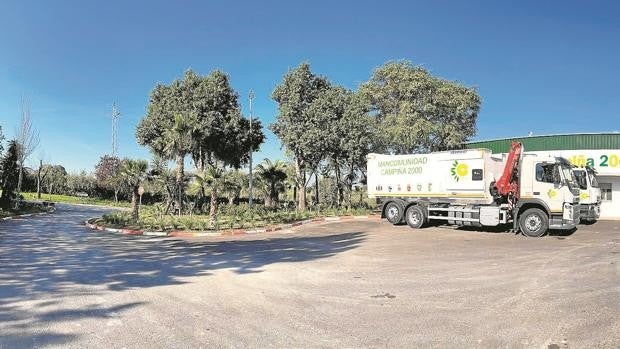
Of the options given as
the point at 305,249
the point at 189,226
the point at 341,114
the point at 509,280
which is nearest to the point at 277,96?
the point at 341,114

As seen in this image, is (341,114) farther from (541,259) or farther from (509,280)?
(509,280)

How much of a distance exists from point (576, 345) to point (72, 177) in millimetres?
98360

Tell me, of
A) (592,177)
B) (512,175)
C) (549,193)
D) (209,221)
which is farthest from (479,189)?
(209,221)

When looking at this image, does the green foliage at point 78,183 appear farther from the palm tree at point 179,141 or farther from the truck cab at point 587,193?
the truck cab at point 587,193

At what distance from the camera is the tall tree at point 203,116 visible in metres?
32.8

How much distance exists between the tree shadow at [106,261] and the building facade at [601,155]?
671 inches

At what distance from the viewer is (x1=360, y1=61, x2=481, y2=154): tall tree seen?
3181 centimetres

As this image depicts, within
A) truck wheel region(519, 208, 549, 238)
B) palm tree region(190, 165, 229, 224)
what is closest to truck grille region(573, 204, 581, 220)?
truck wheel region(519, 208, 549, 238)

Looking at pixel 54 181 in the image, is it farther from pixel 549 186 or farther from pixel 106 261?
pixel 549 186

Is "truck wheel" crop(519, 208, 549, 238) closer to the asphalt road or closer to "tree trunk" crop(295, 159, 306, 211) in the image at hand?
the asphalt road

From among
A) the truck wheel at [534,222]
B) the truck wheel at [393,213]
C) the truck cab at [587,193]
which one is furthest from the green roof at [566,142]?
the truck wheel at [534,222]

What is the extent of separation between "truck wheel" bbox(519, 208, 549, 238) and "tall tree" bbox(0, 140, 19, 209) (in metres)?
37.3

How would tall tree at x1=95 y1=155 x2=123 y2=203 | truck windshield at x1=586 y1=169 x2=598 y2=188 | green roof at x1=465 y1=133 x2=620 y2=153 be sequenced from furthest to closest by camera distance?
tall tree at x1=95 y1=155 x2=123 y2=203 → green roof at x1=465 y1=133 x2=620 y2=153 → truck windshield at x1=586 y1=169 x2=598 y2=188

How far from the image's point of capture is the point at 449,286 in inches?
349
